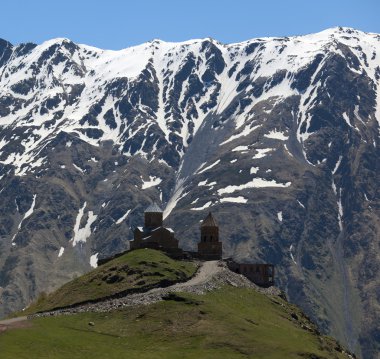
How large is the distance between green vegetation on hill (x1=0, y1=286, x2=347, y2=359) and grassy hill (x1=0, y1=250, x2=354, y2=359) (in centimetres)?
13

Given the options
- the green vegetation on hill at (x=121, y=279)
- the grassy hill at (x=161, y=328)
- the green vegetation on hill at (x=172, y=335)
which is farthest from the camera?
the green vegetation on hill at (x=121, y=279)

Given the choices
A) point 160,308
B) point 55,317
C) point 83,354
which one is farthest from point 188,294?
point 83,354

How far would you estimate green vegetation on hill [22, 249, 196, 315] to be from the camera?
522 feet

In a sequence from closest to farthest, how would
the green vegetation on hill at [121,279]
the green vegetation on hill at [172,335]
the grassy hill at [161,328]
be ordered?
the green vegetation on hill at [172,335]
the grassy hill at [161,328]
the green vegetation on hill at [121,279]

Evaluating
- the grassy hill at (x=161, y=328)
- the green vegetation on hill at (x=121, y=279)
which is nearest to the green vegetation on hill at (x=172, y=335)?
the grassy hill at (x=161, y=328)

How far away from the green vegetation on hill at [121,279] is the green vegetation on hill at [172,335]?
11148 millimetres

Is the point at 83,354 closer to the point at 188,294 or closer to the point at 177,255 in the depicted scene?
the point at 188,294

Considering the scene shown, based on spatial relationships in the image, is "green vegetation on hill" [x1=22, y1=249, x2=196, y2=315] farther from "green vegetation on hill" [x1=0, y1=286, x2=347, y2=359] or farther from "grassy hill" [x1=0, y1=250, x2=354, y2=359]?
"green vegetation on hill" [x1=0, y1=286, x2=347, y2=359]

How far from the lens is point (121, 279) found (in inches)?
6471

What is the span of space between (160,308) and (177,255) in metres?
51.8

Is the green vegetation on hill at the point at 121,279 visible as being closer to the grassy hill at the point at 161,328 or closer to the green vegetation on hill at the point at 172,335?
the grassy hill at the point at 161,328

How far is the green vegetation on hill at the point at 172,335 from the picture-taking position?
396ft

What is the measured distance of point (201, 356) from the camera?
404 feet

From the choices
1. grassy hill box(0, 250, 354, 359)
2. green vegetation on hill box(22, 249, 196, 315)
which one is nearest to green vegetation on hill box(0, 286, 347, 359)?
grassy hill box(0, 250, 354, 359)
